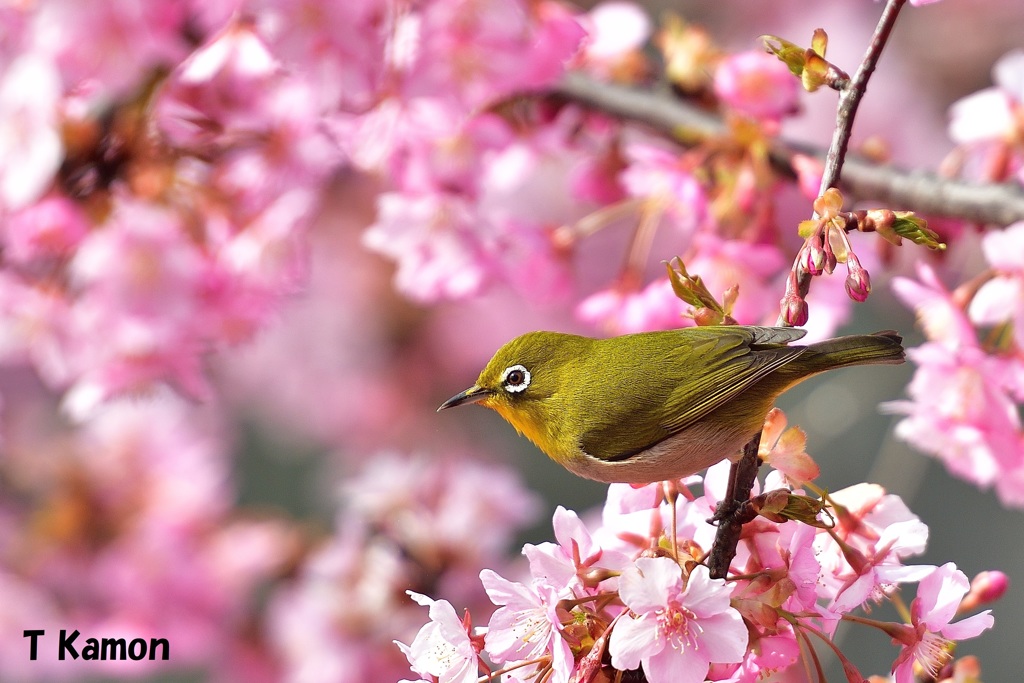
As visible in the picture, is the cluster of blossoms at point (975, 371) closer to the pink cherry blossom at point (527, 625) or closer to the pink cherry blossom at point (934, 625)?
the pink cherry blossom at point (934, 625)

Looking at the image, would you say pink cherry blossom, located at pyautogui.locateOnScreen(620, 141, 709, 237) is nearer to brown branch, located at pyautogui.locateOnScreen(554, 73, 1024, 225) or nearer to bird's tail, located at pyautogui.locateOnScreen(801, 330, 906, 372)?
brown branch, located at pyautogui.locateOnScreen(554, 73, 1024, 225)

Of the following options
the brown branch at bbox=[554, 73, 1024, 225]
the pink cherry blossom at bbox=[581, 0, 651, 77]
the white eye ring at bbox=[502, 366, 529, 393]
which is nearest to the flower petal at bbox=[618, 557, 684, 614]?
the white eye ring at bbox=[502, 366, 529, 393]

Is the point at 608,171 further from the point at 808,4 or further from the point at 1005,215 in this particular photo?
the point at 808,4

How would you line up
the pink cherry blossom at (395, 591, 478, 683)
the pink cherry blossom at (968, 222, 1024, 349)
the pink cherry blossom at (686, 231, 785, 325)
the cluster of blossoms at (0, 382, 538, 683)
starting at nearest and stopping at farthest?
1. the pink cherry blossom at (395, 591, 478, 683)
2. the pink cherry blossom at (968, 222, 1024, 349)
3. the pink cherry blossom at (686, 231, 785, 325)
4. the cluster of blossoms at (0, 382, 538, 683)

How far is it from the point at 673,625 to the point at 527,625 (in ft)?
0.42

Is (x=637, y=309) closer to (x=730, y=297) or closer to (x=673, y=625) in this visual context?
(x=730, y=297)

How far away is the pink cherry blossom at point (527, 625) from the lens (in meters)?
0.73

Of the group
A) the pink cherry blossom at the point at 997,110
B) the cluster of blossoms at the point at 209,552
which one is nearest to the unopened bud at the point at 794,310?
the pink cherry blossom at the point at 997,110

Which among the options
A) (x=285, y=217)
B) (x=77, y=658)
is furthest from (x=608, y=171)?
(x=77, y=658)

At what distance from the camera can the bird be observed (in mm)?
793

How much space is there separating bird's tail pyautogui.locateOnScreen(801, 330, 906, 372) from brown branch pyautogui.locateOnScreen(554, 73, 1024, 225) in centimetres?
44

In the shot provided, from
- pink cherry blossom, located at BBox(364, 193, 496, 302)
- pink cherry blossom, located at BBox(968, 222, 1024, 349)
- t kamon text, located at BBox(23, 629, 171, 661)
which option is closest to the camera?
pink cherry blossom, located at BBox(968, 222, 1024, 349)

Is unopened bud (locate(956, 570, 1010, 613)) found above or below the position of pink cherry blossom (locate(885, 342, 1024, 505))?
below

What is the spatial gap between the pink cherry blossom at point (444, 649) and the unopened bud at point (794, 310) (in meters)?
0.31
